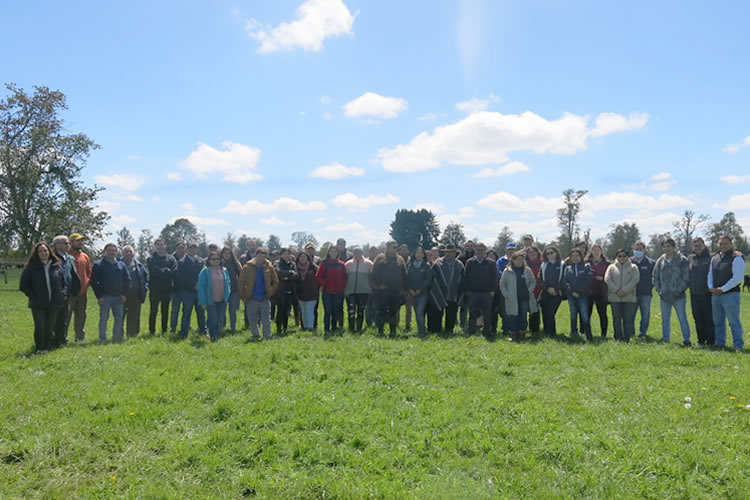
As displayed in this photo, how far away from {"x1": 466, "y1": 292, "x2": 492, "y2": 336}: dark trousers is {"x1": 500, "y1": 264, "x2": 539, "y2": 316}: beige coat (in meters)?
0.38

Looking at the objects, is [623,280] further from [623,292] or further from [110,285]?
[110,285]

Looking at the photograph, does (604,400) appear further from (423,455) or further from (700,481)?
(423,455)

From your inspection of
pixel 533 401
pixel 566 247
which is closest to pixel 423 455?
pixel 533 401

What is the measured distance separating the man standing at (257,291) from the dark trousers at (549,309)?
5.98m

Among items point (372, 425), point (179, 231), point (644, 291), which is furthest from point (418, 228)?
point (372, 425)

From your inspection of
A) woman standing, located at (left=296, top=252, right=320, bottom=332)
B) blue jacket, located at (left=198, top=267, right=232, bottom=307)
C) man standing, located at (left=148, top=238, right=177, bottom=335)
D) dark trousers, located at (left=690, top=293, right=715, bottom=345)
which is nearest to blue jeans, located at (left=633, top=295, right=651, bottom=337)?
dark trousers, located at (left=690, top=293, right=715, bottom=345)

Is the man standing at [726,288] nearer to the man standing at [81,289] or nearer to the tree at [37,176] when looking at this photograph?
the man standing at [81,289]

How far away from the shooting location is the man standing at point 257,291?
32.6 ft

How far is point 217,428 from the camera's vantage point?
5.05 meters

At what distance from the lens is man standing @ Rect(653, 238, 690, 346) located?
32.5 ft

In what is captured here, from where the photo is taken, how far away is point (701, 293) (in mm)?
9656

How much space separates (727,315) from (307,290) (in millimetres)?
8673

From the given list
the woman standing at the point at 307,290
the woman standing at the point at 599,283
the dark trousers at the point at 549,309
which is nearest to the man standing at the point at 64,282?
the woman standing at the point at 307,290

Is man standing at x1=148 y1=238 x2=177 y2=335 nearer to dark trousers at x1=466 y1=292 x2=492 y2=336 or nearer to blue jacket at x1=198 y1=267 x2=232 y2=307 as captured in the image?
blue jacket at x1=198 y1=267 x2=232 y2=307
